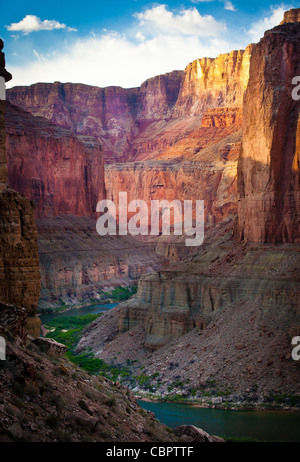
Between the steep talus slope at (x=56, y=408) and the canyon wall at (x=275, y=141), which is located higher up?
the canyon wall at (x=275, y=141)

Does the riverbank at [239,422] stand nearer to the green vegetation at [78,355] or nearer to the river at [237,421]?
the river at [237,421]

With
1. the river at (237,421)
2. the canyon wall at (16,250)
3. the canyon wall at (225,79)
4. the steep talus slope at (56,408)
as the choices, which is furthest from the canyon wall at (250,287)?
the canyon wall at (225,79)

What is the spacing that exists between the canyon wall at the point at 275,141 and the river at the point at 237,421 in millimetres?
12284

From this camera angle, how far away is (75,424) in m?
13.8

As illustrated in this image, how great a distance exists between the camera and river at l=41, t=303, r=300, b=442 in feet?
84.5

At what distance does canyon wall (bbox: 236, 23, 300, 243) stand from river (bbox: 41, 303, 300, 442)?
40.3 feet

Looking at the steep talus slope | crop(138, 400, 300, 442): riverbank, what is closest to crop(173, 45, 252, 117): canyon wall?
crop(138, 400, 300, 442): riverbank

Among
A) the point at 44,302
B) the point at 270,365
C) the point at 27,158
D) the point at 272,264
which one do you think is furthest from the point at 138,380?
the point at 27,158

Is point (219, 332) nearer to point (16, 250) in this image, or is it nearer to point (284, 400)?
point (284, 400)

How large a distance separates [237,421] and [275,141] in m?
17.8

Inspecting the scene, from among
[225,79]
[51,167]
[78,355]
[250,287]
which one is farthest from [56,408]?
[225,79]

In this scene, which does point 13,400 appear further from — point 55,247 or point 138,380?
point 55,247

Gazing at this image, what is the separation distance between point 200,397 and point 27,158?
8382 cm

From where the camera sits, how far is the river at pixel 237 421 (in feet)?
84.5
